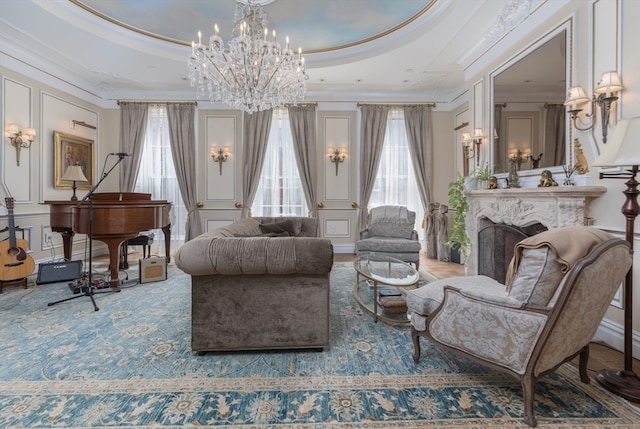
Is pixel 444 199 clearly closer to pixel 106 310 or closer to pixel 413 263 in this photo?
pixel 413 263

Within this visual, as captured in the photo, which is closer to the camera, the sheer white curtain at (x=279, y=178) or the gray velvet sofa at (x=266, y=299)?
the gray velvet sofa at (x=266, y=299)

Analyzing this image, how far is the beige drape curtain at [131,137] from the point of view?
6.05 metres

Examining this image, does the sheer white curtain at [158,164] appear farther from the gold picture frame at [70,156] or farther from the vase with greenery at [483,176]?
the vase with greenery at [483,176]

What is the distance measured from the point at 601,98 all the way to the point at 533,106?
3.01 feet

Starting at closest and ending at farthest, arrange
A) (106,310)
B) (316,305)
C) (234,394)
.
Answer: (234,394) → (316,305) → (106,310)

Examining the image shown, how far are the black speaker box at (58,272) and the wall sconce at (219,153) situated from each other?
295 cm

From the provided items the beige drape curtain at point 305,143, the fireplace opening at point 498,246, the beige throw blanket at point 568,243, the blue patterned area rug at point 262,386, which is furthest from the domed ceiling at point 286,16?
the blue patterned area rug at point 262,386

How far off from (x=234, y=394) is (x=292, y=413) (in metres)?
0.40

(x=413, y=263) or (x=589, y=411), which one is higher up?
(x=413, y=263)

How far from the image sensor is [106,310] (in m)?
3.18

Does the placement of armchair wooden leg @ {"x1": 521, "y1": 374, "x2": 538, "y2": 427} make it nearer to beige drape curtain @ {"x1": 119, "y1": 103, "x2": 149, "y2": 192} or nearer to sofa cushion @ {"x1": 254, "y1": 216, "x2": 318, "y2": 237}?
sofa cushion @ {"x1": 254, "y1": 216, "x2": 318, "y2": 237}

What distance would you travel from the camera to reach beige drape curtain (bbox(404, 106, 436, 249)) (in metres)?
6.25

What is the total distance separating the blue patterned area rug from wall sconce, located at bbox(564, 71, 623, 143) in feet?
6.61

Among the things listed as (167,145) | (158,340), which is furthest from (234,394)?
(167,145)
